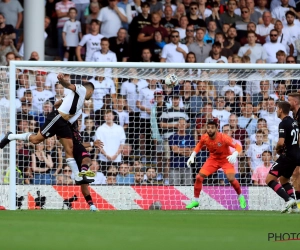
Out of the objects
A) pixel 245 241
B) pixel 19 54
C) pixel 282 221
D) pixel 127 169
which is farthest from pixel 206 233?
pixel 19 54

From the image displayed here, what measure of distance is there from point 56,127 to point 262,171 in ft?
14.8

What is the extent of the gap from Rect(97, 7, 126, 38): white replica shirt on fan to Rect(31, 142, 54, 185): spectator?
4.88 m

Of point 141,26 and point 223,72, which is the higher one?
point 141,26

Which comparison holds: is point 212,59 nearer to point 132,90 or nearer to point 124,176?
point 132,90

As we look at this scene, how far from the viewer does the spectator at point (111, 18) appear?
20.7 metres

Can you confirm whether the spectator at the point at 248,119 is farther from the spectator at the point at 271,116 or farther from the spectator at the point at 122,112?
the spectator at the point at 122,112

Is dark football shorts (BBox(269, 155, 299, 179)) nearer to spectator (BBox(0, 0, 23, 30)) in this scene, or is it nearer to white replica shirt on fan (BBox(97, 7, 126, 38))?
white replica shirt on fan (BBox(97, 7, 126, 38))

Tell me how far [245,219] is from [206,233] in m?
2.57

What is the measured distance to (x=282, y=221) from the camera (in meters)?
11.8

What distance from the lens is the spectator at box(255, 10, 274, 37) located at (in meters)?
21.6

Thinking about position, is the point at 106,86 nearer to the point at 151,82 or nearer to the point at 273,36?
the point at 151,82

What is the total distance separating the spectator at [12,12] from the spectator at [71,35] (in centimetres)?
120

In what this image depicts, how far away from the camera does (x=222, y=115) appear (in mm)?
17312

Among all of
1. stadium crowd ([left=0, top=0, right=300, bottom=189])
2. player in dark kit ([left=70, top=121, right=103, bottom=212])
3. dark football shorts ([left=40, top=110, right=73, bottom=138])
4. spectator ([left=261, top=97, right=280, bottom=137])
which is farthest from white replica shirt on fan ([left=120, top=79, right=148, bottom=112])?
dark football shorts ([left=40, top=110, right=73, bottom=138])
